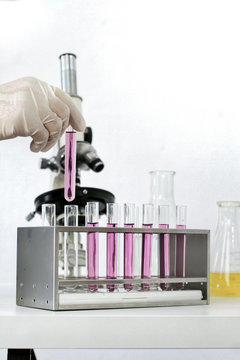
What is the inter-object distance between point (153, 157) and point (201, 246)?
0.75 metres

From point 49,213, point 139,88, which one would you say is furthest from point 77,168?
point 139,88

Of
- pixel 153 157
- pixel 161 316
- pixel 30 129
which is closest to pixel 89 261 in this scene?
pixel 161 316

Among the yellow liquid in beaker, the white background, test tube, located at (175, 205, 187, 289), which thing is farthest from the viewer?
the white background

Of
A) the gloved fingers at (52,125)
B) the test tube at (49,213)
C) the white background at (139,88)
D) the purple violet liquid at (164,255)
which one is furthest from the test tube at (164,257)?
the white background at (139,88)

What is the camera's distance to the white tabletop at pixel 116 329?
90 cm

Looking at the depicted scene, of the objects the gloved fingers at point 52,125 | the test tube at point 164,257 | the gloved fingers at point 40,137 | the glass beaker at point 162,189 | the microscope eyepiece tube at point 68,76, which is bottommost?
the test tube at point 164,257

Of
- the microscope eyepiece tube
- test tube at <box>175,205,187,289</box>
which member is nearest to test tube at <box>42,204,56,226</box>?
test tube at <box>175,205,187,289</box>

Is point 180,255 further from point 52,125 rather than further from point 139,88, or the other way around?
point 139,88

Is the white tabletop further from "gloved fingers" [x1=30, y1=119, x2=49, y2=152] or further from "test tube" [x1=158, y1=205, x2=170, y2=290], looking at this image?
"gloved fingers" [x1=30, y1=119, x2=49, y2=152]

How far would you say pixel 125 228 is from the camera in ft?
3.55

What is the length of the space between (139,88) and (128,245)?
915 mm

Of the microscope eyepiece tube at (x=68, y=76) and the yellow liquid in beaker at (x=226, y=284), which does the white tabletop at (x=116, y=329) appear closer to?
the yellow liquid in beaker at (x=226, y=284)

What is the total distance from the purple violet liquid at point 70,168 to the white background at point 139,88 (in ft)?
2.53

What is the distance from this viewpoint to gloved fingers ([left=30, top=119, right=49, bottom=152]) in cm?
121
